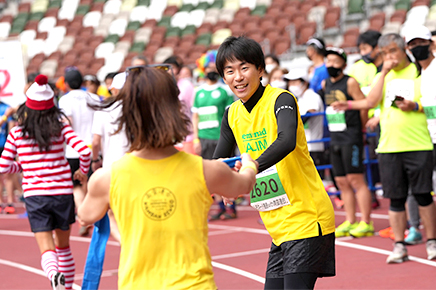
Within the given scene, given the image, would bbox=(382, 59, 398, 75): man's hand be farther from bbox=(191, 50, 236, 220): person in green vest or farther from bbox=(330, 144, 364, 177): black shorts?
bbox=(191, 50, 236, 220): person in green vest

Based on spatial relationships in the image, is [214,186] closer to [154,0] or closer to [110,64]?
[110,64]

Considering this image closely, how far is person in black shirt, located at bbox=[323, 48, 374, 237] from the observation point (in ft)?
23.0

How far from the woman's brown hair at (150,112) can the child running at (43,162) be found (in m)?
2.75

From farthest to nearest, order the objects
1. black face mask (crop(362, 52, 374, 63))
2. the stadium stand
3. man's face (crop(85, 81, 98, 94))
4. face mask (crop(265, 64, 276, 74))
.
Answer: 1. the stadium stand
2. face mask (crop(265, 64, 276, 74))
3. man's face (crop(85, 81, 98, 94))
4. black face mask (crop(362, 52, 374, 63))

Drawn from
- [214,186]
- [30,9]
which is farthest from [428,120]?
[30,9]

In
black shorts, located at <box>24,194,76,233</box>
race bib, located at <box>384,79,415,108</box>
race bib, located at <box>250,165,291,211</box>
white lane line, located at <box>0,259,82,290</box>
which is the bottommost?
white lane line, located at <box>0,259,82,290</box>

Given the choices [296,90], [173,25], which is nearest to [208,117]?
[296,90]

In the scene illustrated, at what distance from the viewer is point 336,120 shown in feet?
23.6

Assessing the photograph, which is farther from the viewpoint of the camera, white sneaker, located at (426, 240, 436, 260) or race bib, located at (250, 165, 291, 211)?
white sneaker, located at (426, 240, 436, 260)

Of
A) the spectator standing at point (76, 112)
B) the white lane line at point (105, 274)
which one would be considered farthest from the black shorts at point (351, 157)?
the spectator standing at point (76, 112)

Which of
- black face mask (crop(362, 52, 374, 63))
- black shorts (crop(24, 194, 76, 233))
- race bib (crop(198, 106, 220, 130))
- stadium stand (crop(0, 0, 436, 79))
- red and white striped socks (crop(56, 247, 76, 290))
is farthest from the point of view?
stadium stand (crop(0, 0, 436, 79))

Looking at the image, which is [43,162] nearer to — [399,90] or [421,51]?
[399,90]

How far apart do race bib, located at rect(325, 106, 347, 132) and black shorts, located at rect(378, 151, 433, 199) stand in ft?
4.30

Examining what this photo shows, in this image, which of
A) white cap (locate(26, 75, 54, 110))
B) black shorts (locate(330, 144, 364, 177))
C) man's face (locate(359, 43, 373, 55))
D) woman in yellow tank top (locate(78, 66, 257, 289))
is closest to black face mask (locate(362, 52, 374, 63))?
man's face (locate(359, 43, 373, 55))
